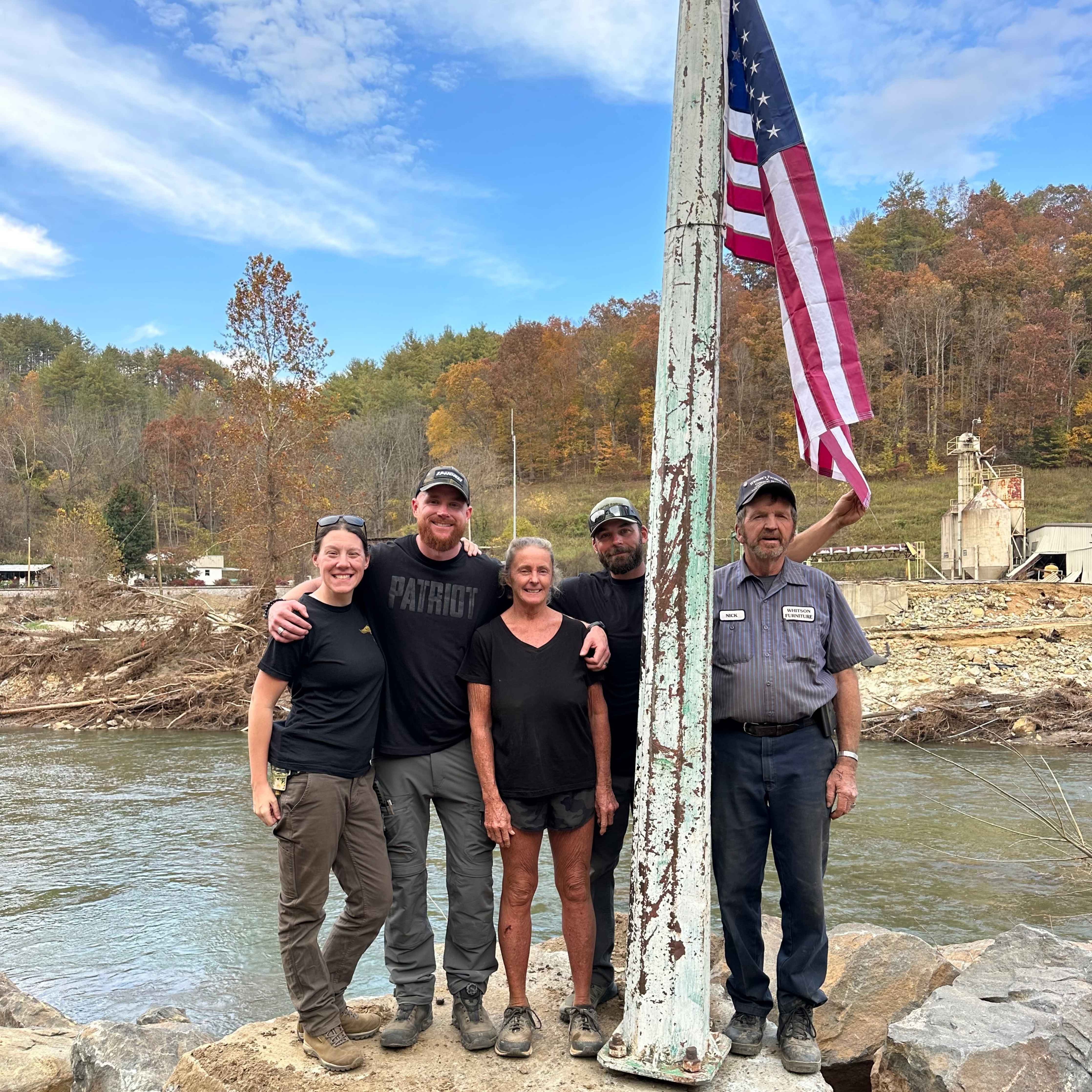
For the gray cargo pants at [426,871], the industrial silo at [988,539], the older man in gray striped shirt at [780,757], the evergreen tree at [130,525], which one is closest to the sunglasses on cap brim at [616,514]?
the older man in gray striped shirt at [780,757]

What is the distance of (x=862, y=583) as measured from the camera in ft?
95.1

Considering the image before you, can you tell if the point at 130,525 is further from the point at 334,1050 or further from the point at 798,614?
the point at 798,614

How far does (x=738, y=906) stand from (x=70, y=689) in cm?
2105

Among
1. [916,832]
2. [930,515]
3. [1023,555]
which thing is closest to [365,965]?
[916,832]

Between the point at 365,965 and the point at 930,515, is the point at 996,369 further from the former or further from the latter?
the point at 365,965

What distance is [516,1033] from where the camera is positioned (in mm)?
3496

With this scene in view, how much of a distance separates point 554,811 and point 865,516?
169 ft

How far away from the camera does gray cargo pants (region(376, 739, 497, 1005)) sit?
3.69m

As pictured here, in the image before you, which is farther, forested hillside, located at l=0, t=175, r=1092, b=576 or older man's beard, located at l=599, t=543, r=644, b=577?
forested hillside, located at l=0, t=175, r=1092, b=576

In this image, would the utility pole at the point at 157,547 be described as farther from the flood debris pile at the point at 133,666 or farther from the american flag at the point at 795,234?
the american flag at the point at 795,234

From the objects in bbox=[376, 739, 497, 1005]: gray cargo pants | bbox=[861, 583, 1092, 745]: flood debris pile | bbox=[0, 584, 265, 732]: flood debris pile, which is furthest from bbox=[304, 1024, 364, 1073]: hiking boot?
bbox=[0, 584, 265, 732]: flood debris pile

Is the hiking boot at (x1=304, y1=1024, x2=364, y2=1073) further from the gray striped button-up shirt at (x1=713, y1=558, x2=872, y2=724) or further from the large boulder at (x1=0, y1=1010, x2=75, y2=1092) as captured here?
the gray striped button-up shirt at (x1=713, y1=558, x2=872, y2=724)

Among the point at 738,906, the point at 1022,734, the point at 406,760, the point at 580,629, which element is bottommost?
the point at 1022,734

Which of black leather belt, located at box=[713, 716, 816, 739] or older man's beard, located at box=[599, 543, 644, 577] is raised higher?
older man's beard, located at box=[599, 543, 644, 577]
